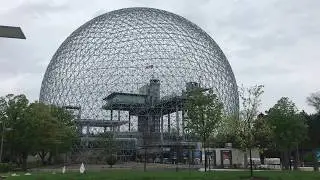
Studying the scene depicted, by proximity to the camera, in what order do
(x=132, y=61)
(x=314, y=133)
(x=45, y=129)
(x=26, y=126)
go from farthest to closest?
(x=314, y=133) < (x=132, y=61) < (x=45, y=129) < (x=26, y=126)

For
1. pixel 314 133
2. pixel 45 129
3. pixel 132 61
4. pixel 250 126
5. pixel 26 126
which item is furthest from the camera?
pixel 314 133

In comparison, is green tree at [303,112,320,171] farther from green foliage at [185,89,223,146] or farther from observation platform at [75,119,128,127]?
green foliage at [185,89,223,146]

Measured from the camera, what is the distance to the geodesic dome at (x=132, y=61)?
3187 inches

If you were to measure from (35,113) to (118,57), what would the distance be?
1093 inches

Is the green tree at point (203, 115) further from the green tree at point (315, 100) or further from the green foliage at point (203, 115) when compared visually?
the green tree at point (315, 100)

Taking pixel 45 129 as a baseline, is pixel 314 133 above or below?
above

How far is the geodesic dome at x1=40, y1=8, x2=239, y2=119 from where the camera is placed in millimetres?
80938

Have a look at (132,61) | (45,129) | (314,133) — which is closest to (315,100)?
(314,133)

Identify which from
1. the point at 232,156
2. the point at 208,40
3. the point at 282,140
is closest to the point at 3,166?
the point at 232,156

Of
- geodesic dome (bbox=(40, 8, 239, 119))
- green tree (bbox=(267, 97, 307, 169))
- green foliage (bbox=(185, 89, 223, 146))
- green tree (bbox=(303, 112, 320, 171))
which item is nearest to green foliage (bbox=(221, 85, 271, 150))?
green foliage (bbox=(185, 89, 223, 146))

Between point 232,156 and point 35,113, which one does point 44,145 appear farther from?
point 232,156

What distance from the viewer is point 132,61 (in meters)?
81.0

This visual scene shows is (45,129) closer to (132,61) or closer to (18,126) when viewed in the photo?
(18,126)

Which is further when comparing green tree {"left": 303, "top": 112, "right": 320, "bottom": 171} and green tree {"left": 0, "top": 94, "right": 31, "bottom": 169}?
green tree {"left": 303, "top": 112, "right": 320, "bottom": 171}
